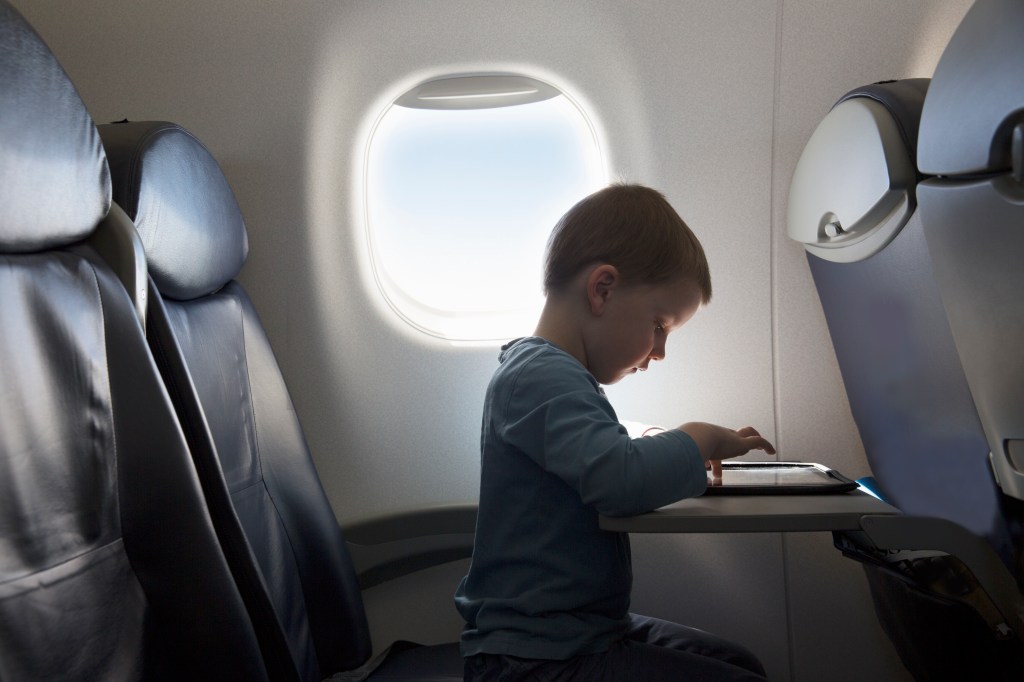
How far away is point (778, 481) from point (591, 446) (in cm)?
33

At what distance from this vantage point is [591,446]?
41.9 inches

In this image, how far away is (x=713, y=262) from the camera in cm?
185

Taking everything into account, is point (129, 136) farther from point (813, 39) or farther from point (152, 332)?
point (813, 39)

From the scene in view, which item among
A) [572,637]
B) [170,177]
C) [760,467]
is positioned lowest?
[572,637]

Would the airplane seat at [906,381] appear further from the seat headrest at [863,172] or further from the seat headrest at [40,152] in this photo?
the seat headrest at [40,152]

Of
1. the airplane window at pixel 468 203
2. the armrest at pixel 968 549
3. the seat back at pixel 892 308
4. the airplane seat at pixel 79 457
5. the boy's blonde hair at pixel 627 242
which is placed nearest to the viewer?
the airplane seat at pixel 79 457

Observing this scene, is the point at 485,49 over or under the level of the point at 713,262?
over

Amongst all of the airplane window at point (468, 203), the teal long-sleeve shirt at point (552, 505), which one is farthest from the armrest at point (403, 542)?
the teal long-sleeve shirt at point (552, 505)

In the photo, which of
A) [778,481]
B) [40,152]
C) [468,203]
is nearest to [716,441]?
[778,481]

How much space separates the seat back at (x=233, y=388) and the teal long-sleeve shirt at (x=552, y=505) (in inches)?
13.5

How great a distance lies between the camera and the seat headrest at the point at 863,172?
1.24 metres

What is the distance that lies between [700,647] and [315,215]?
4.12 ft

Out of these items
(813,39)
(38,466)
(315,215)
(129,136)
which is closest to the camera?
(38,466)

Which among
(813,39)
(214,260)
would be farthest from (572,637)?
(813,39)
